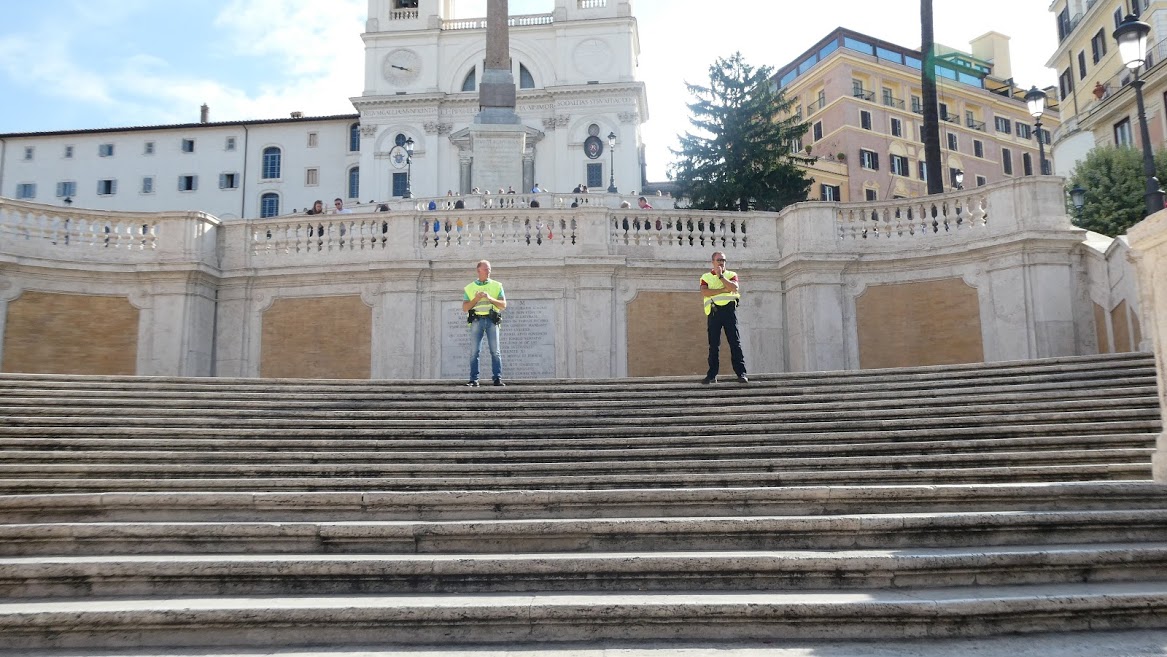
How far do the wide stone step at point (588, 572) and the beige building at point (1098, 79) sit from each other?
129 ft

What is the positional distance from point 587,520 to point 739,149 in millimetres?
32557

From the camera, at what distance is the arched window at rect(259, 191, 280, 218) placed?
63.9 m

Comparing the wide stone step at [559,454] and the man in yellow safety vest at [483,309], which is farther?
the man in yellow safety vest at [483,309]

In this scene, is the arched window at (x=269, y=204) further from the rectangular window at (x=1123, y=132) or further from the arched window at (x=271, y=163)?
the rectangular window at (x=1123, y=132)

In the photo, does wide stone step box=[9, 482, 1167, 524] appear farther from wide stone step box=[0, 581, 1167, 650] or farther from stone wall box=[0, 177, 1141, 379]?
stone wall box=[0, 177, 1141, 379]

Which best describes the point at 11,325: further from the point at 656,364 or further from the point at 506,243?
the point at 656,364

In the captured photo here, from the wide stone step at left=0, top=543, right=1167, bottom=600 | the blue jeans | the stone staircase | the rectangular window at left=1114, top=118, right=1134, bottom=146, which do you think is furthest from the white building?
the wide stone step at left=0, top=543, right=1167, bottom=600

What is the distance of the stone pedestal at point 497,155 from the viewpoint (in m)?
31.2

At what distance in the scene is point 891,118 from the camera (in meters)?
62.6

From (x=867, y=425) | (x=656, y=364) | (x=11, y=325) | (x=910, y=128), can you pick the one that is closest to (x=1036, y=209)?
(x=656, y=364)

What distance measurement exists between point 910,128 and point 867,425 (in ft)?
197

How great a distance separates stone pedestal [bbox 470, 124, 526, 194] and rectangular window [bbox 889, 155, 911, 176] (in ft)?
126

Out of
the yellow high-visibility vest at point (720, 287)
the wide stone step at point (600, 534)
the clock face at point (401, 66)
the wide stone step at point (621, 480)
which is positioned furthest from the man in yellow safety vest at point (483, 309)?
the clock face at point (401, 66)

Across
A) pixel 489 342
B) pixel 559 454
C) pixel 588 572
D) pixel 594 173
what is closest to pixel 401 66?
pixel 594 173
